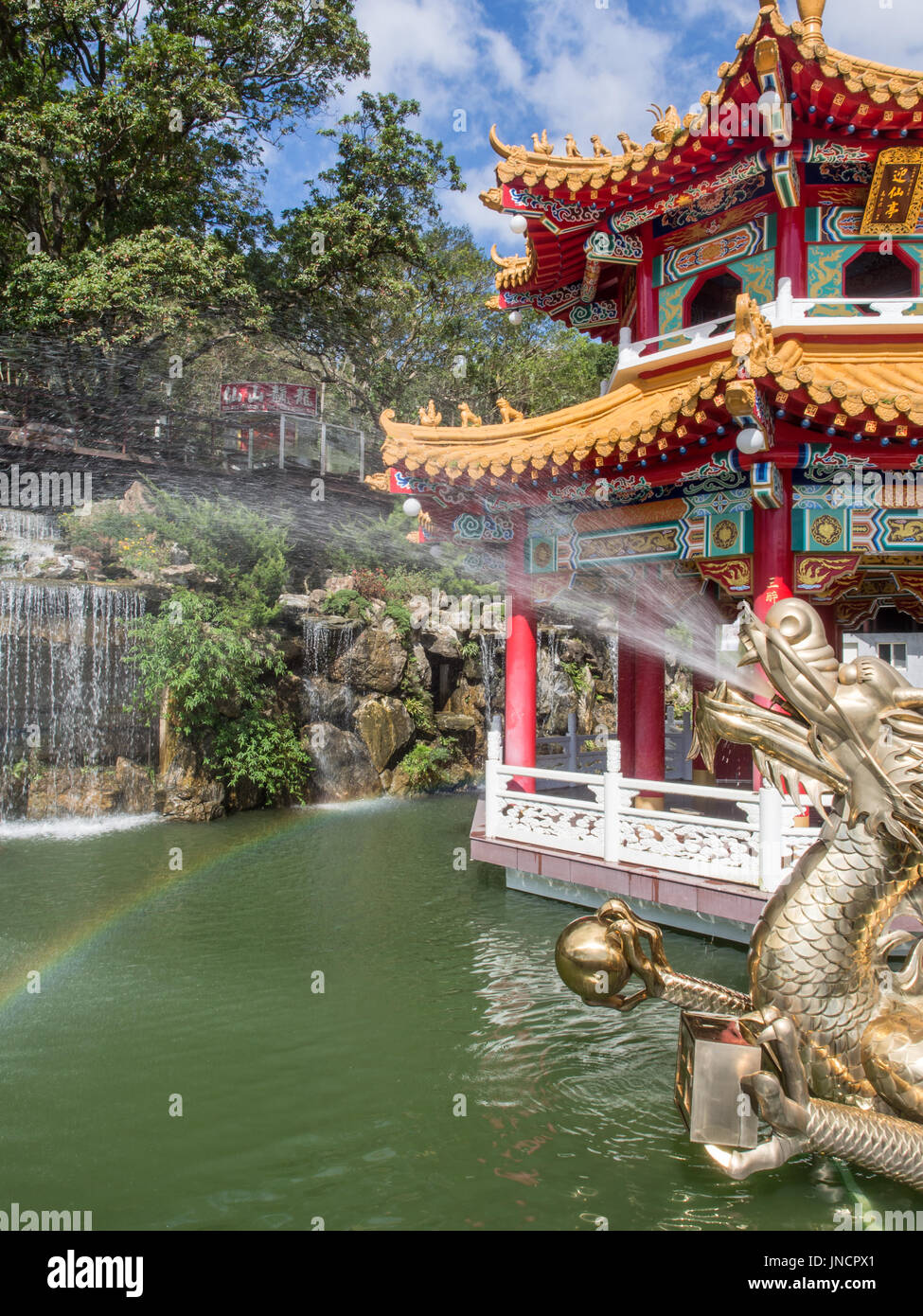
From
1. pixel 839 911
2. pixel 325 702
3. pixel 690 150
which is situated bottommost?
pixel 839 911

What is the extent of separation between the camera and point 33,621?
573 inches

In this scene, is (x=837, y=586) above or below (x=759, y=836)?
above

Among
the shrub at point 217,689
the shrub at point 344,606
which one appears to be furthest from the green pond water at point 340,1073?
the shrub at point 344,606

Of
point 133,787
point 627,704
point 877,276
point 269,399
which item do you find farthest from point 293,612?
point 877,276

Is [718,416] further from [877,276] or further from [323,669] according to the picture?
[323,669]

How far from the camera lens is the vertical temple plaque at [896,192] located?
7.96m

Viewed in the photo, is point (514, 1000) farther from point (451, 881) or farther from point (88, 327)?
point (88, 327)

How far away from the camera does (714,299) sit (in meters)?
9.55

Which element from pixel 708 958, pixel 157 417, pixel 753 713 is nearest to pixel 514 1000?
pixel 708 958

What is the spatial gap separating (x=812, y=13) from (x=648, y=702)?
22.9 feet

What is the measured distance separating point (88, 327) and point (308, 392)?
799 cm

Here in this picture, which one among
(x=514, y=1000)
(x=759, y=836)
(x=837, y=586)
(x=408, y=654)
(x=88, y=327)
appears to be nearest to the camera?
(x=514, y=1000)

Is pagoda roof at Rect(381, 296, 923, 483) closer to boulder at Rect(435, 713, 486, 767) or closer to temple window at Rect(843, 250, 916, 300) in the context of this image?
temple window at Rect(843, 250, 916, 300)
